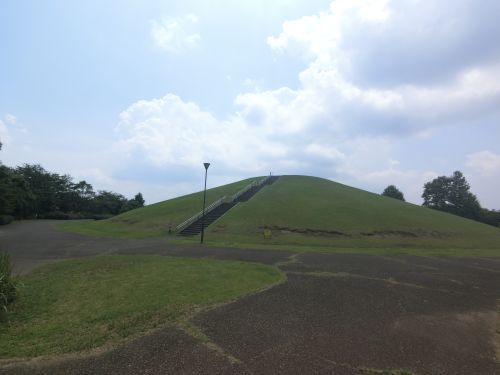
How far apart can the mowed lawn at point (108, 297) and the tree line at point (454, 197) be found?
68338mm

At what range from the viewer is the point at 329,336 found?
19.1 ft

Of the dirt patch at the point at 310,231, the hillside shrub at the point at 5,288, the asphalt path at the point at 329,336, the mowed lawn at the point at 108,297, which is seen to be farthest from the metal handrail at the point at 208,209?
the hillside shrub at the point at 5,288

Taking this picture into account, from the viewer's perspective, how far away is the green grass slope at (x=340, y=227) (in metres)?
23.3

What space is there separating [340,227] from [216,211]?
1376 cm

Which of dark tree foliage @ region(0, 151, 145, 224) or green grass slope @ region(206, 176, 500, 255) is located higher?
dark tree foliage @ region(0, 151, 145, 224)

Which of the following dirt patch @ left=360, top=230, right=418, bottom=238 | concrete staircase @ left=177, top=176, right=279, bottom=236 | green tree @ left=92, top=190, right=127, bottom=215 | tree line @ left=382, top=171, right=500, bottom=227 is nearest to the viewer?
dirt patch @ left=360, top=230, right=418, bottom=238

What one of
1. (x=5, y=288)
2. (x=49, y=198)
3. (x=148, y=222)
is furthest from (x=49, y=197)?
(x=5, y=288)

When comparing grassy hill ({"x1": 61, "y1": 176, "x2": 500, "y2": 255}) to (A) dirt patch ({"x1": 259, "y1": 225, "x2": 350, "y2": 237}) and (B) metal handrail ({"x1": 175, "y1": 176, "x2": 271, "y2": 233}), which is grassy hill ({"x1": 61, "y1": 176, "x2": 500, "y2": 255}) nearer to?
(A) dirt patch ({"x1": 259, "y1": 225, "x2": 350, "y2": 237})

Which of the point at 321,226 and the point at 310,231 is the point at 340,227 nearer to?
the point at 321,226

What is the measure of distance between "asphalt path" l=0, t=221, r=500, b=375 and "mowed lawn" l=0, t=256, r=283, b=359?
1.94 ft

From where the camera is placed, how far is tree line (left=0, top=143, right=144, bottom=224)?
3944cm

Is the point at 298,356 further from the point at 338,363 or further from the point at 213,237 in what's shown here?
the point at 213,237

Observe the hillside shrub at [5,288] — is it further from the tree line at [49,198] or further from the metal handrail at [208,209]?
the tree line at [49,198]

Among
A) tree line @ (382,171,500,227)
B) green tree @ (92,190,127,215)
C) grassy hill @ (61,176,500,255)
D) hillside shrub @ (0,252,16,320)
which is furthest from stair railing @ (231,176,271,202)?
green tree @ (92,190,127,215)
